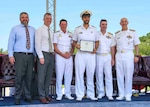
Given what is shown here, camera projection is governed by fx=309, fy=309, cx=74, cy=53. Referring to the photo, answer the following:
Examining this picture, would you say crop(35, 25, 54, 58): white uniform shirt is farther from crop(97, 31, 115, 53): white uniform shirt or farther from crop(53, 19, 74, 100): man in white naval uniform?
crop(97, 31, 115, 53): white uniform shirt

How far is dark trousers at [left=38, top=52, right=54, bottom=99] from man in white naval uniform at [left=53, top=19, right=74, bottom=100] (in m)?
0.17

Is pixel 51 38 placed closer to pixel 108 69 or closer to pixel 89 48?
pixel 89 48

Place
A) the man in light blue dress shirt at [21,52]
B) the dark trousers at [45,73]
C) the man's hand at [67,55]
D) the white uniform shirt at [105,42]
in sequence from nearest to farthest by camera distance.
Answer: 1. the man in light blue dress shirt at [21,52]
2. the dark trousers at [45,73]
3. the man's hand at [67,55]
4. the white uniform shirt at [105,42]

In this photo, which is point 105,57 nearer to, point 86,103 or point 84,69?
point 84,69

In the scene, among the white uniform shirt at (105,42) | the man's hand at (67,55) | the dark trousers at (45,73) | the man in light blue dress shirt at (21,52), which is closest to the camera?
the man in light blue dress shirt at (21,52)

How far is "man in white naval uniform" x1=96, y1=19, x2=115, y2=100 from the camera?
5.30m

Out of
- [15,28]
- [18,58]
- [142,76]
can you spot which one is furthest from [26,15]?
[142,76]

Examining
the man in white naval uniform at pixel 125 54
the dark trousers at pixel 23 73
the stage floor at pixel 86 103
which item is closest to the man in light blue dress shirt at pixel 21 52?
the dark trousers at pixel 23 73

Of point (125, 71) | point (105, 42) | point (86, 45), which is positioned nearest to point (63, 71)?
point (86, 45)

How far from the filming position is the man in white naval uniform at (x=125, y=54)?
519 cm

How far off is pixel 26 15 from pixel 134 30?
72.5 inches

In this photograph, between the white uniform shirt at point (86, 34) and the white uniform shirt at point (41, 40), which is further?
the white uniform shirt at point (86, 34)

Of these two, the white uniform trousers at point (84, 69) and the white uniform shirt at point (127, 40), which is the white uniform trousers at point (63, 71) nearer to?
the white uniform trousers at point (84, 69)

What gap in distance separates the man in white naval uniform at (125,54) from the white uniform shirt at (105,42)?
10 cm
